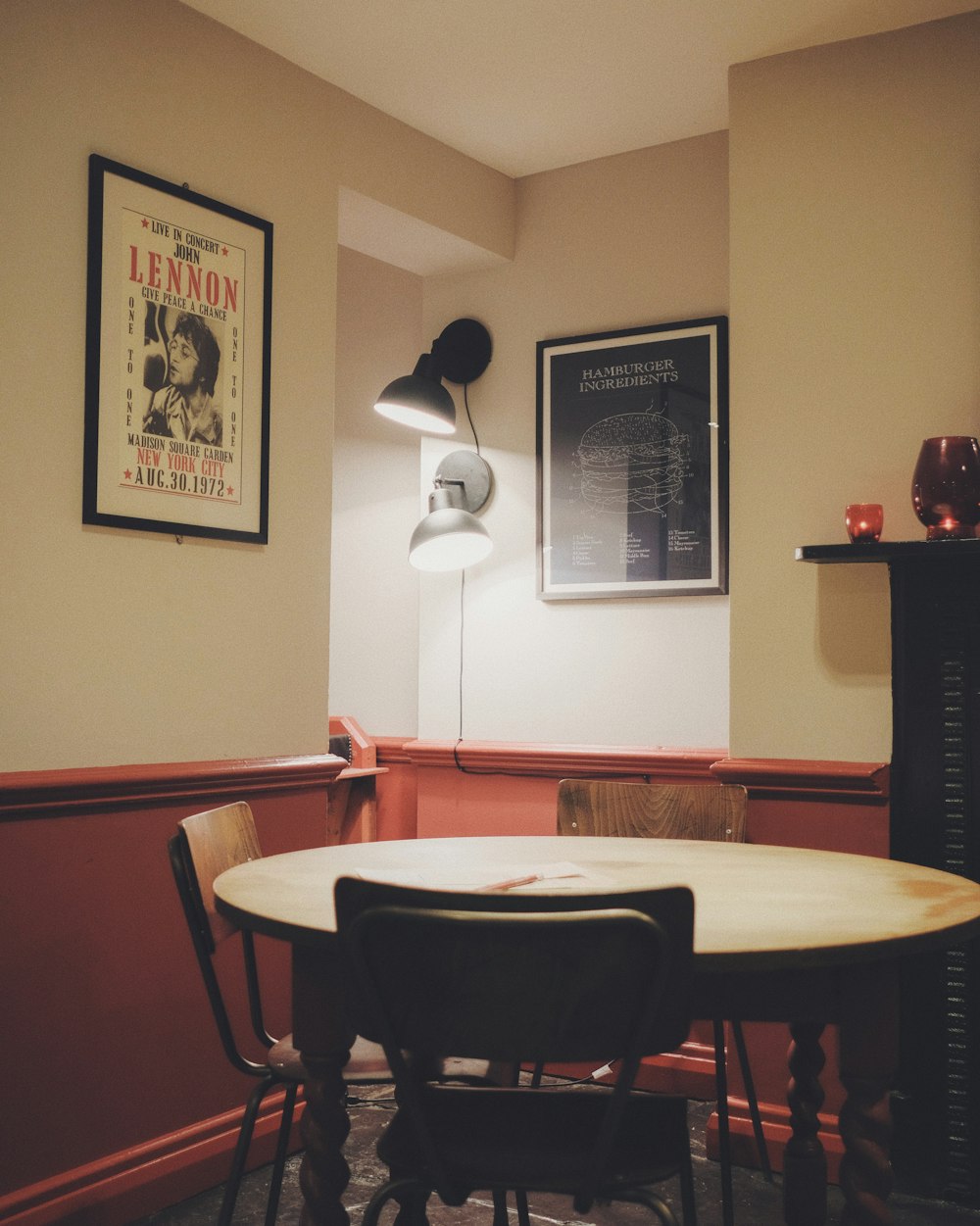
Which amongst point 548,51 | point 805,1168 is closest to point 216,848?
point 805,1168

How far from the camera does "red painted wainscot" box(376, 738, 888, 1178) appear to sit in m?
2.80

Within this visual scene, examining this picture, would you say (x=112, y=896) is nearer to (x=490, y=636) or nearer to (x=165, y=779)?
(x=165, y=779)

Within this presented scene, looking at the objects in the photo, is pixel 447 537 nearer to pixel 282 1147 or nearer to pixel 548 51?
pixel 548 51

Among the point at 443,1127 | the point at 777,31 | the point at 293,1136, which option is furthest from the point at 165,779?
the point at 777,31

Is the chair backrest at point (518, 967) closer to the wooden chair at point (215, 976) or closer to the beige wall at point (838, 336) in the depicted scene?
the wooden chair at point (215, 976)

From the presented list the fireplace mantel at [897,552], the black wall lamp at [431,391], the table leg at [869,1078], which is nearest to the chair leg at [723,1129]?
the table leg at [869,1078]

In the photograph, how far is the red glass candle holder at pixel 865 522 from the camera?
269cm

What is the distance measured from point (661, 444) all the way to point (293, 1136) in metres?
2.32

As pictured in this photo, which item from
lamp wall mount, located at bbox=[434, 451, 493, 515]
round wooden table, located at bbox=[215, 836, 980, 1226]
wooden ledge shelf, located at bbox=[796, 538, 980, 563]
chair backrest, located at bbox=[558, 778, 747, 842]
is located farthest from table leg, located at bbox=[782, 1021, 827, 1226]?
lamp wall mount, located at bbox=[434, 451, 493, 515]

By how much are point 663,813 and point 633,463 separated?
4.93 ft

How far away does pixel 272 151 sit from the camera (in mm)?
3086

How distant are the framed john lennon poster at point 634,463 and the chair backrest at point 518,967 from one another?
2412 mm

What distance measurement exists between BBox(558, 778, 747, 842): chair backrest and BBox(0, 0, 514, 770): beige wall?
875 millimetres

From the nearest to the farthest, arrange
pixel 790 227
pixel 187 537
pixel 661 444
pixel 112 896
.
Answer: pixel 112 896 → pixel 187 537 → pixel 790 227 → pixel 661 444
